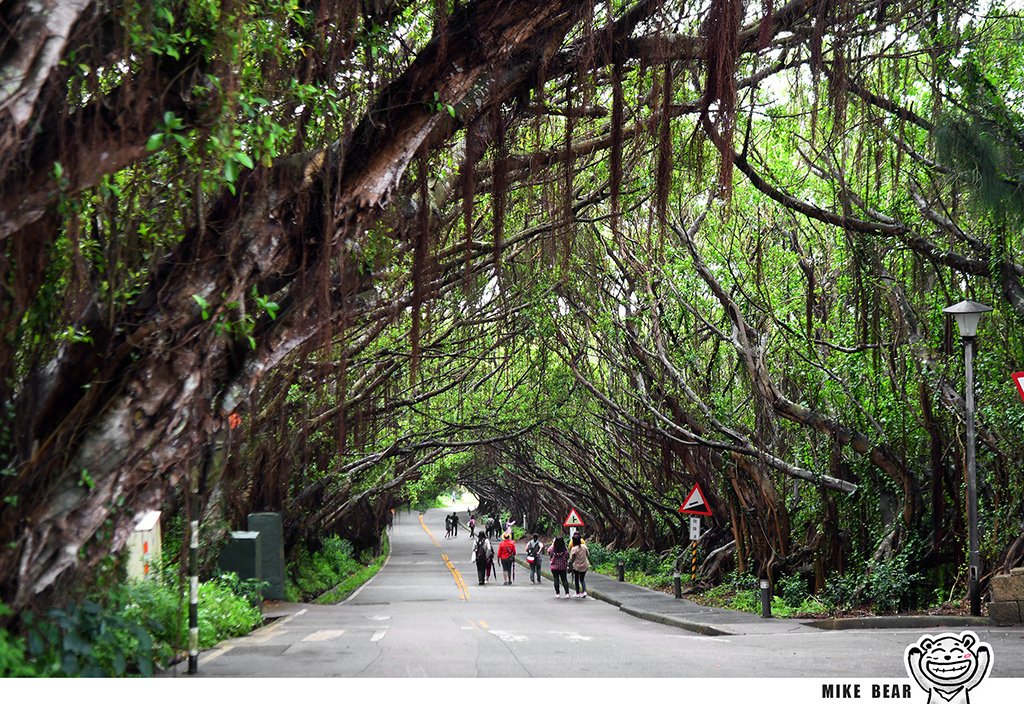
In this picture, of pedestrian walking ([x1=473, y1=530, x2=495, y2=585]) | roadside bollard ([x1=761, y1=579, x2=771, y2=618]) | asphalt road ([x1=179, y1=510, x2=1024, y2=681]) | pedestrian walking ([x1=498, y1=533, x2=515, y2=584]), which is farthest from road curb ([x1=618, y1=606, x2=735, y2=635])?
pedestrian walking ([x1=498, y1=533, x2=515, y2=584])

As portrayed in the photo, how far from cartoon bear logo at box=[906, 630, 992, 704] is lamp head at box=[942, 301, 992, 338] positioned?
22.2 ft

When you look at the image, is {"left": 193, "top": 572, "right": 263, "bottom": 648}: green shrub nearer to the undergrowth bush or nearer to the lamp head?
the undergrowth bush

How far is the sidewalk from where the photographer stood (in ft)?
46.9

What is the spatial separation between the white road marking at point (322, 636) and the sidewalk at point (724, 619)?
5.52 m

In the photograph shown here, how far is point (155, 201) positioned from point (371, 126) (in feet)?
6.14

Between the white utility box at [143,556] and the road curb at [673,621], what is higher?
the white utility box at [143,556]

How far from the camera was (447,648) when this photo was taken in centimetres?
1284

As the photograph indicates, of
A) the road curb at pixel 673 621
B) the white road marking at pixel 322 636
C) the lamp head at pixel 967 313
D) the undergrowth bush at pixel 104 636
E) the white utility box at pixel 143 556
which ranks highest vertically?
the lamp head at pixel 967 313

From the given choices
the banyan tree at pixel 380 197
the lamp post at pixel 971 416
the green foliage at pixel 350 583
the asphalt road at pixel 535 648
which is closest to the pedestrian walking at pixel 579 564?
the asphalt road at pixel 535 648

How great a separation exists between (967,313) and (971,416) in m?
1.41

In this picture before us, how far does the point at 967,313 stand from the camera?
13.0 metres

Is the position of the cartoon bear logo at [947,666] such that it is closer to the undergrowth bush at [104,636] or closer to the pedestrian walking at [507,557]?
the undergrowth bush at [104,636]

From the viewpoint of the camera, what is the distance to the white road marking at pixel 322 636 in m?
14.3

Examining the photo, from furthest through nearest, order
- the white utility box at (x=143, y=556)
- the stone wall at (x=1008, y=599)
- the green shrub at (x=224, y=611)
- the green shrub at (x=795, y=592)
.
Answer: the green shrub at (x=795, y=592) → the white utility box at (x=143, y=556) → the green shrub at (x=224, y=611) → the stone wall at (x=1008, y=599)
